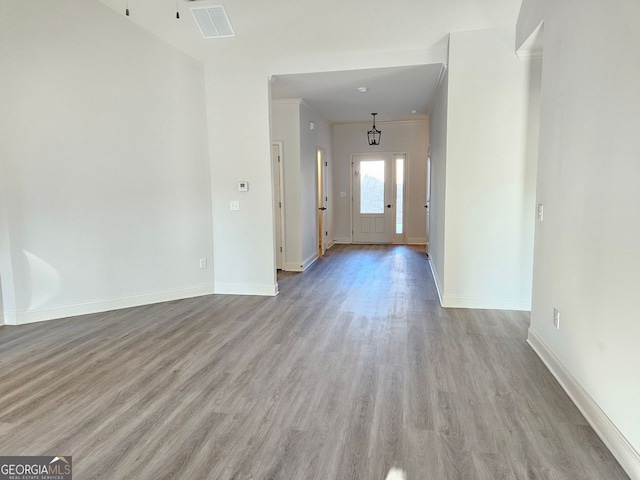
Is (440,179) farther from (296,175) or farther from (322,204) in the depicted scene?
(322,204)

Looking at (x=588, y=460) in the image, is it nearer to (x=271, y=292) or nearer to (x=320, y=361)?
(x=320, y=361)

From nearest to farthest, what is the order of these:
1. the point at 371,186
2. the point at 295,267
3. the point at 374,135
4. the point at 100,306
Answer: the point at 100,306 → the point at 295,267 → the point at 374,135 → the point at 371,186

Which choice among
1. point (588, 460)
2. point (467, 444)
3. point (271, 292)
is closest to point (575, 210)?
point (588, 460)

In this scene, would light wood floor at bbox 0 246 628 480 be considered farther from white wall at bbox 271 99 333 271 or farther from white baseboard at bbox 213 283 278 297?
white wall at bbox 271 99 333 271

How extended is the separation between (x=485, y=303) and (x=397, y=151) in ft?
17.5

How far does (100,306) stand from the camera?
4352mm

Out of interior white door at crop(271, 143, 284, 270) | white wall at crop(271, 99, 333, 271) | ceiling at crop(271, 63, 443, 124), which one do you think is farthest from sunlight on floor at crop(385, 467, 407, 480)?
white wall at crop(271, 99, 333, 271)

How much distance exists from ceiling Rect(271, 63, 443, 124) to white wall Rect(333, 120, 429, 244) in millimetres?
1013

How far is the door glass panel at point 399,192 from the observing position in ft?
29.7

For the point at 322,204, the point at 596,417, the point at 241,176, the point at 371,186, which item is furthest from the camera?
the point at 371,186

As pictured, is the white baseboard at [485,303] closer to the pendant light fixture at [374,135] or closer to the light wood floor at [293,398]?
the light wood floor at [293,398]

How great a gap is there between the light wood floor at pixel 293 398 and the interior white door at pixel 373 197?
514 centimetres

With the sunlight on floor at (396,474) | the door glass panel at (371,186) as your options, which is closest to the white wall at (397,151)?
the door glass panel at (371,186)

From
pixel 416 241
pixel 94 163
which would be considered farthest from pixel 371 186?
pixel 94 163
